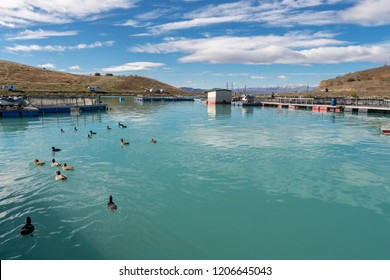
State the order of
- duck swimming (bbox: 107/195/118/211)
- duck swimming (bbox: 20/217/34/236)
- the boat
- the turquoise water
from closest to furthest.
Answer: the turquoise water → duck swimming (bbox: 20/217/34/236) → duck swimming (bbox: 107/195/118/211) → the boat

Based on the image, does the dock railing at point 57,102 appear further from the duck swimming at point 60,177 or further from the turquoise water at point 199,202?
the duck swimming at point 60,177

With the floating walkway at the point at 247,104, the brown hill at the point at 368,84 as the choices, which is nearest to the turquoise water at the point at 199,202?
the floating walkway at the point at 247,104

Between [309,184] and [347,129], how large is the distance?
34.6 meters

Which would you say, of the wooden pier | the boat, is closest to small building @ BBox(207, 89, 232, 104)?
the wooden pier

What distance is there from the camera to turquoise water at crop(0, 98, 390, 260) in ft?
46.3

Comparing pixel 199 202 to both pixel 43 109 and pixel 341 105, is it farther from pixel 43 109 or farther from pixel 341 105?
pixel 341 105

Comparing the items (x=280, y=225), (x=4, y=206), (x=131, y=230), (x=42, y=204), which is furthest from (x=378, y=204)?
(x=4, y=206)

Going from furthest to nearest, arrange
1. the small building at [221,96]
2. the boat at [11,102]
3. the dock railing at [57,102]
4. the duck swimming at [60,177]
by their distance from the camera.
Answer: the small building at [221,96], the dock railing at [57,102], the boat at [11,102], the duck swimming at [60,177]

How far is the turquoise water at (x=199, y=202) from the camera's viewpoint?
14117mm

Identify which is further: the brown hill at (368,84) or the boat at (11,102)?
the brown hill at (368,84)

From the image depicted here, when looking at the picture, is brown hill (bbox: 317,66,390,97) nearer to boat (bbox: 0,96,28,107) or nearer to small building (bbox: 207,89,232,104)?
small building (bbox: 207,89,232,104)

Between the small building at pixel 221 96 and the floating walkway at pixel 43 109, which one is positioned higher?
the small building at pixel 221 96

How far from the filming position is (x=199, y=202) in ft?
63.7

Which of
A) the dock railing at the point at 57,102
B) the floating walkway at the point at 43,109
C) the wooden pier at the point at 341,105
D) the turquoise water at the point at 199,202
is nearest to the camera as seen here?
the turquoise water at the point at 199,202
